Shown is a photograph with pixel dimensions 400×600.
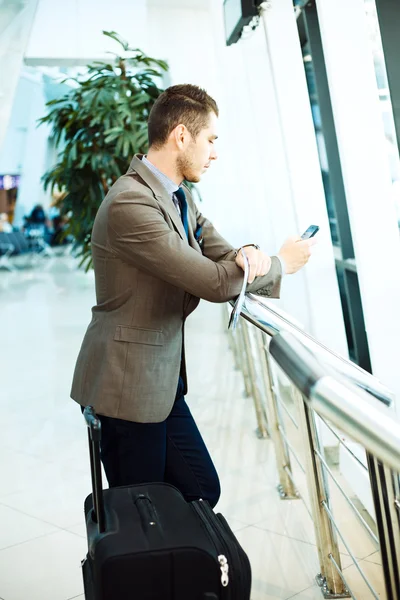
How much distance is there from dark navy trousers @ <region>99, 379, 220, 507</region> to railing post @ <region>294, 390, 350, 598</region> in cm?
50

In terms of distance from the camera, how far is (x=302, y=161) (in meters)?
4.45

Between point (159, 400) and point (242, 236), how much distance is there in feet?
18.9

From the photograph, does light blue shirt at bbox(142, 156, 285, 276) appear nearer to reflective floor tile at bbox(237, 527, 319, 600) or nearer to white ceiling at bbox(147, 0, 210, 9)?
reflective floor tile at bbox(237, 527, 319, 600)

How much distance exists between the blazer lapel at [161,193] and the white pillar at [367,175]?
142 centimetres

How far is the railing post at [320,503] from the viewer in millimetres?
2600

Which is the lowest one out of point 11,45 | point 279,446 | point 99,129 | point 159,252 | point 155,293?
point 279,446

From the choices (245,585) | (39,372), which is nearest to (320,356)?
(245,585)

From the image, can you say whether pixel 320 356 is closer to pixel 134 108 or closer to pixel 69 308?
pixel 134 108

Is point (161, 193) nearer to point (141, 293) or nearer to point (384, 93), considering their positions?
point (141, 293)

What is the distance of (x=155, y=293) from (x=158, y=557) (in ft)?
2.44

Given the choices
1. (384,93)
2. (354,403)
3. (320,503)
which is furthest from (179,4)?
(354,403)

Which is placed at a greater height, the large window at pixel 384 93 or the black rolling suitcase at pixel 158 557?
the large window at pixel 384 93

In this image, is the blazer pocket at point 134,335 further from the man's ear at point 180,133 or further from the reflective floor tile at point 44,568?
the reflective floor tile at point 44,568

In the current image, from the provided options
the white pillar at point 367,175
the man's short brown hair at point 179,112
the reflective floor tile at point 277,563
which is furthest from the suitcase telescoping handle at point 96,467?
the white pillar at point 367,175
